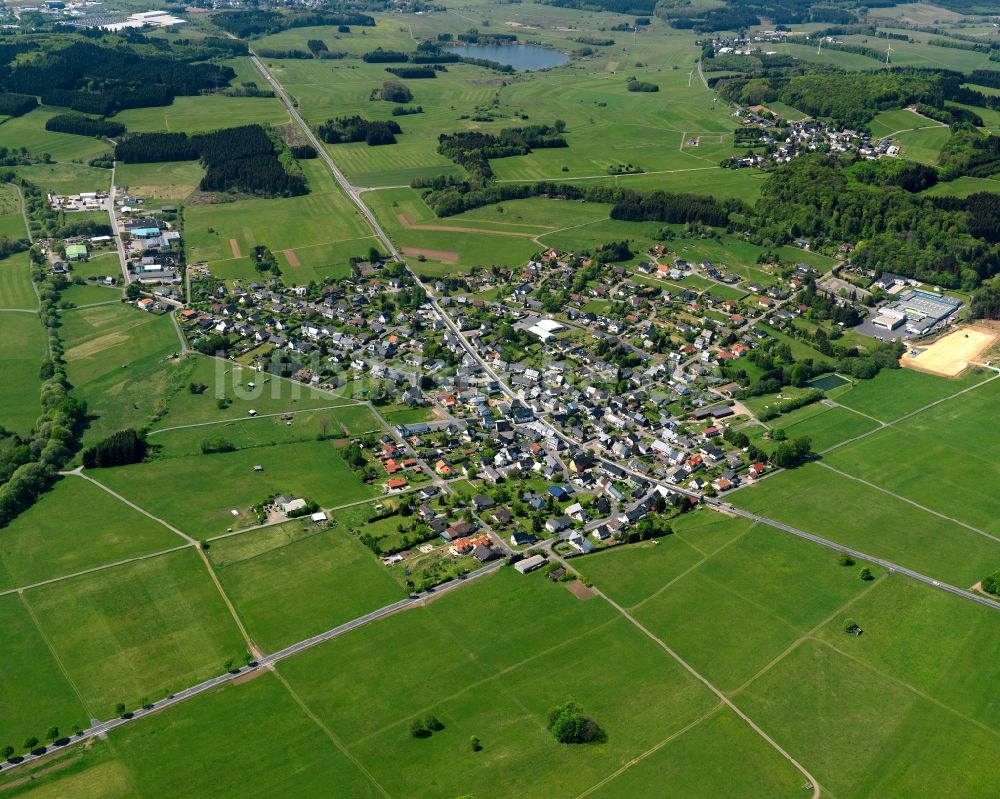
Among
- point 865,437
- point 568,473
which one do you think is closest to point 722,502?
point 568,473

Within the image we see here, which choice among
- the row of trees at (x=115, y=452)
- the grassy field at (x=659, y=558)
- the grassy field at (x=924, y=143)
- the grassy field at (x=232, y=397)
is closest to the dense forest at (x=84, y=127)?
the grassy field at (x=232, y=397)

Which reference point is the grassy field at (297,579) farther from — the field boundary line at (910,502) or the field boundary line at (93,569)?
the field boundary line at (910,502)

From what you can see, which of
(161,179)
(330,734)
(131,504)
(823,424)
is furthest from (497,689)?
(161,179)

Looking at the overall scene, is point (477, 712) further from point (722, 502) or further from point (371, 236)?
point (371, 236)

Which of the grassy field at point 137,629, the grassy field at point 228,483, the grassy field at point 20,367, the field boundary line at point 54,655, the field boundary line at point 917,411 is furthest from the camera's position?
the grassy field at point 20,367

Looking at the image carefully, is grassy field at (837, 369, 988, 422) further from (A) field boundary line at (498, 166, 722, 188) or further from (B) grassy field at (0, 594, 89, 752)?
(B) grassy field at (0, 594, 89, 752)

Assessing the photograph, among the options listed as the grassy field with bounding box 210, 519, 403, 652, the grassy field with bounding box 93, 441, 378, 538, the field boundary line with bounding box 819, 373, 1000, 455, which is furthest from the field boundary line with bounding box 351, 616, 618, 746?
the field boundary line with bounding box 819, 373, 1000, 455

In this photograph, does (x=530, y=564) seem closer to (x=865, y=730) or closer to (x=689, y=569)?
(x=689, y=569)
